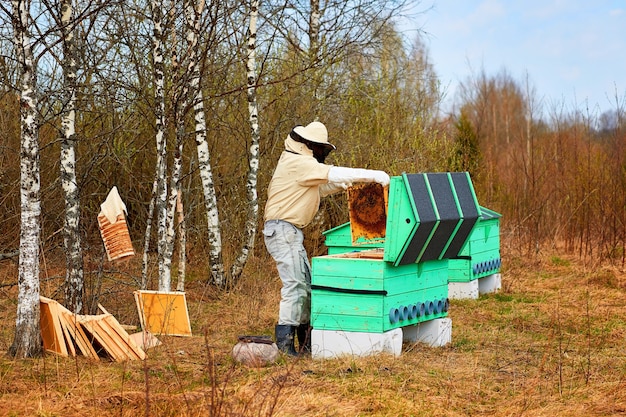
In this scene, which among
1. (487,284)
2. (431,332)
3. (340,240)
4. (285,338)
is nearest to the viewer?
(285,338)

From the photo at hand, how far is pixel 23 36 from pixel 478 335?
486 centimetres

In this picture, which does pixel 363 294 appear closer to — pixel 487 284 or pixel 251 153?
pixel 251 153

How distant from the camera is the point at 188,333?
320 inches

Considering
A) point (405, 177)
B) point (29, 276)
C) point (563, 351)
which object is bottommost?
point (563, 351)

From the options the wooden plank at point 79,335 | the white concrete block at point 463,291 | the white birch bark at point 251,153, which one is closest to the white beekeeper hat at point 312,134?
the wooden plank at point 79,335

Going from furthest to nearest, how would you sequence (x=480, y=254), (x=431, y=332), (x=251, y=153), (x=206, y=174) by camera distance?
(x=480, y=254)
(x=251, y=153)
(x=206, y=174)
(x=431, y=332)

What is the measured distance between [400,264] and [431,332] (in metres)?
1.04

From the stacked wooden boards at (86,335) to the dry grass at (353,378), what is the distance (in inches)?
5.3

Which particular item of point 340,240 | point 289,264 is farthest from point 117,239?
point 340,240

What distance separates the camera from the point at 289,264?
7109mm

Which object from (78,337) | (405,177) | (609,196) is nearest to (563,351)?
(405,177)

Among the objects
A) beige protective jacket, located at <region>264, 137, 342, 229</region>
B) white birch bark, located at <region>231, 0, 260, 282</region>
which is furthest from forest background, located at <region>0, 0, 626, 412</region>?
beige protective jacket, located at <region>264, 137, 342, 229</region>

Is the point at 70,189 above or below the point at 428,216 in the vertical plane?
above

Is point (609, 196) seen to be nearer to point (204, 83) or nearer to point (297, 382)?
point (204, 83)
